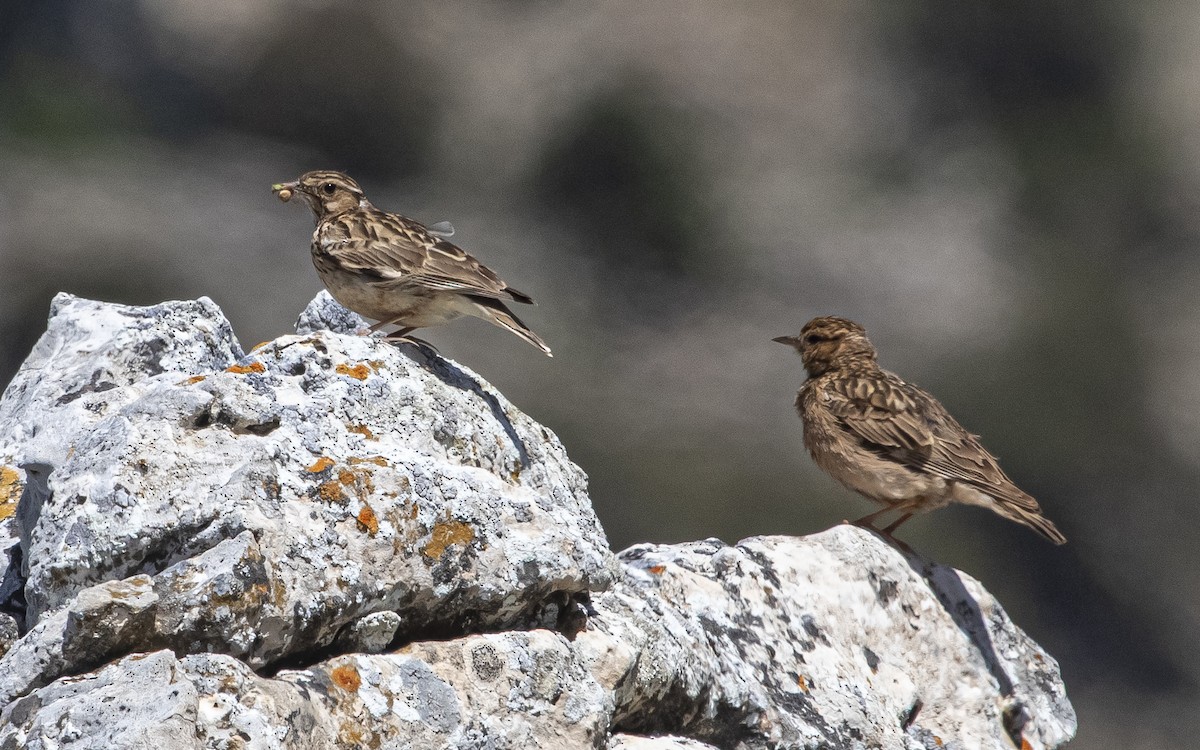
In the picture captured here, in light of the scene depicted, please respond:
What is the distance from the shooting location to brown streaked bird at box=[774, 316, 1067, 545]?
918cm

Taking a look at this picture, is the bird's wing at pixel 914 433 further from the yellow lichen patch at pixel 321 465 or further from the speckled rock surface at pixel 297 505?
the yellow lichen patch at pixel 321 465

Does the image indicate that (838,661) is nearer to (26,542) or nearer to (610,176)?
(26,542)

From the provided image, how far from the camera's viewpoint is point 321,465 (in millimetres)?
5480

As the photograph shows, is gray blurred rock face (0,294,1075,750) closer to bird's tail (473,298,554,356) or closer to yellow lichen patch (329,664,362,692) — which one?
yellow lichen patch (329,664,362,692)

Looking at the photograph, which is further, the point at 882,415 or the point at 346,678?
the point at 882,415

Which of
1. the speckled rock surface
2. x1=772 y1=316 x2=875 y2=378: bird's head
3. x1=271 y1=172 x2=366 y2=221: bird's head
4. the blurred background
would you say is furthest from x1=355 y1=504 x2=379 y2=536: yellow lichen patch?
the blurred background

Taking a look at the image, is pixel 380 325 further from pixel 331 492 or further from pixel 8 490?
pixel 331 492

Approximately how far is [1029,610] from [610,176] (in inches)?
650

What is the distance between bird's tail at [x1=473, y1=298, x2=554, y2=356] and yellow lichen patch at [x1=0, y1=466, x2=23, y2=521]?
193cm

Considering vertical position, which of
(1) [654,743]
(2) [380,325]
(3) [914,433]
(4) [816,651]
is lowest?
(1) [654,743]

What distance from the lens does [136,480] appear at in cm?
521

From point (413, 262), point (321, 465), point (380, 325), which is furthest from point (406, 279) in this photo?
point (321, 465)

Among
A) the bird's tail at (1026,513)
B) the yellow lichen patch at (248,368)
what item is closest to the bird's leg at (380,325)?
the yellow lichen patch at (248,368)

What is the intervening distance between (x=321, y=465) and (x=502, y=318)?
172 cm
